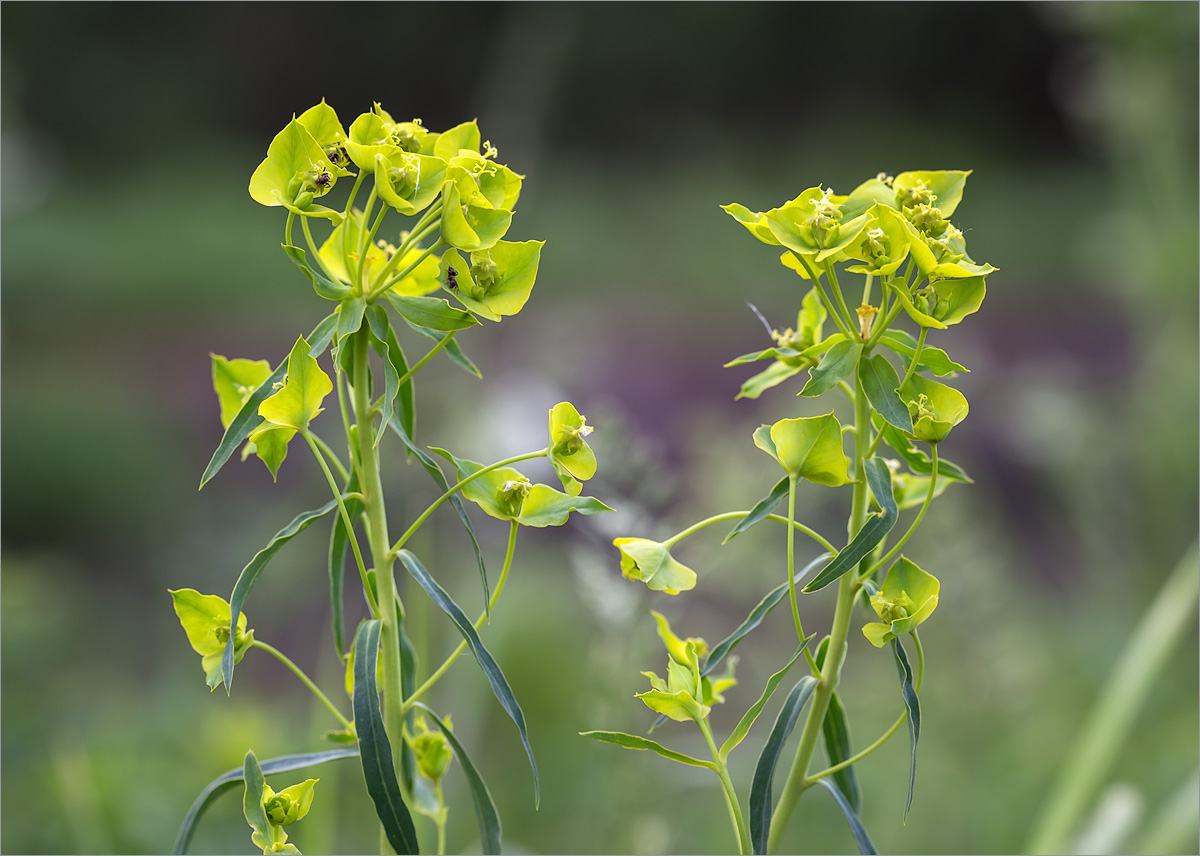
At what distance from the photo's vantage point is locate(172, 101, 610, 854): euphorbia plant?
258mm

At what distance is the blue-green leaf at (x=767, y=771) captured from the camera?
0.27 metres

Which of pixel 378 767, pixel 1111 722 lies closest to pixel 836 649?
pixel 378 767

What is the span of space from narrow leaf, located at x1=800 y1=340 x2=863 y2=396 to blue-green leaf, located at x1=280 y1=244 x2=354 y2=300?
14 centimetres

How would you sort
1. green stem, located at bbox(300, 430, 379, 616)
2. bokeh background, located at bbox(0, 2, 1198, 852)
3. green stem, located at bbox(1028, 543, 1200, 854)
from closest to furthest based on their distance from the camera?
green stem, located at bbox(300, 430, 379, 616) < green stem, located at bbox(1028, 543, 1200, 854) < bokeh background, located at bbox(0, 2, 1198, 852)

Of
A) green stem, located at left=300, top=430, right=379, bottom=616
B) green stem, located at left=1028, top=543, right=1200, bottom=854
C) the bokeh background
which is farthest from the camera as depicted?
the bokeh background

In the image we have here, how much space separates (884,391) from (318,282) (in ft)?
0.55

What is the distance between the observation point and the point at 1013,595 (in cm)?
150

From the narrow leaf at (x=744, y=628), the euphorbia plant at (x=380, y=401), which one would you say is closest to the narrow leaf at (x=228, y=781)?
the euphorbia plant at (x=380, y=401)

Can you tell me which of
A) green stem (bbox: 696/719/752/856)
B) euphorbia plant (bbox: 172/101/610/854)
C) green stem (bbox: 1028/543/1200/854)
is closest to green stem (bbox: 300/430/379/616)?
euphorbia plant (bbox: 172/101/610/854)

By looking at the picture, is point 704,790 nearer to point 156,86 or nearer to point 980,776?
point 980,776

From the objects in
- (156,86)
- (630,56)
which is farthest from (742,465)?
(156,86)

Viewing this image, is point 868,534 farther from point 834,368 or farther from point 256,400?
point 256,400

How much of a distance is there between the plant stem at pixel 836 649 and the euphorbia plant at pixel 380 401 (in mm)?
82

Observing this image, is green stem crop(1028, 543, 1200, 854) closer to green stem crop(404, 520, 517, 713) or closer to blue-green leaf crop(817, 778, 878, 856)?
blue-green leaf crop(817, 778, 878, 856)
